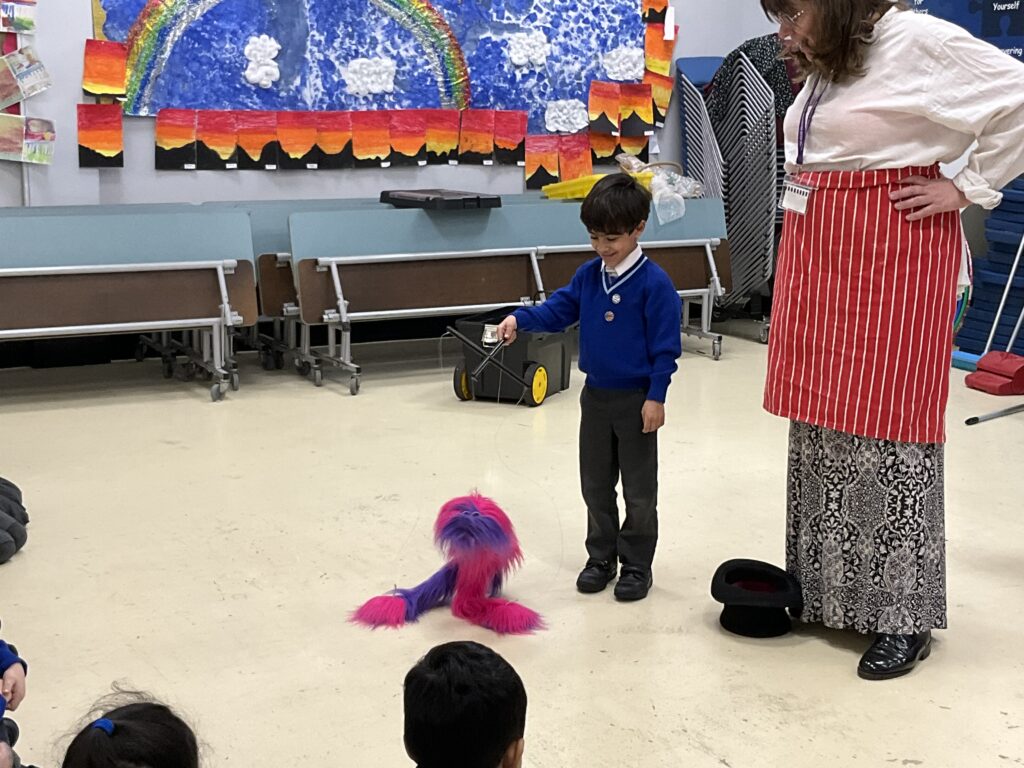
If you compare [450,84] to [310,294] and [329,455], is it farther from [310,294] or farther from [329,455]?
[329,455]

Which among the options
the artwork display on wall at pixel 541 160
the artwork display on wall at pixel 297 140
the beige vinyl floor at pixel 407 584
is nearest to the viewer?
the beige vinyl floor at pixel 407 584

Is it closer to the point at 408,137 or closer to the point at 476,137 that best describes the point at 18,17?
the point at 408,137

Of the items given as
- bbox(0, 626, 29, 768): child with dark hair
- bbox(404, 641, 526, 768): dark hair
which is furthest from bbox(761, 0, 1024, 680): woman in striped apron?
bbox(0, 626, 29, 768): child with dark hair

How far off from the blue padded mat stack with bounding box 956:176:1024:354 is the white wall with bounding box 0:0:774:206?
8.89ft

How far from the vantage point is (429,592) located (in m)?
3.26

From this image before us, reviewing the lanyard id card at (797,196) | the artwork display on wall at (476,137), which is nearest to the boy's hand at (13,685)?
the lanyard id card at (797,196)

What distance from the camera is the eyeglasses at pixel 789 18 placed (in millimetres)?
2730

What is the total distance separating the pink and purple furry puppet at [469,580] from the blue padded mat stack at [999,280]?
4458 millimetres

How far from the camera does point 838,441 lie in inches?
116

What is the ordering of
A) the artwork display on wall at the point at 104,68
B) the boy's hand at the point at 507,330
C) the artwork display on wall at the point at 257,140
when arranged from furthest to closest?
the artwork display on wall at the point at 257,140 → the artwork display on wall at the point at 104,68 → the boy's hand at the point at 507,330

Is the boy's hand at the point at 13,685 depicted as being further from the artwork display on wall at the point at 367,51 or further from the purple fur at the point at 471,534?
the artwork display on wall at the point at 367,51

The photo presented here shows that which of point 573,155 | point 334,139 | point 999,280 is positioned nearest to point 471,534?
point 334,139

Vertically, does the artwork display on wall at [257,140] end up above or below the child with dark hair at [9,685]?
above

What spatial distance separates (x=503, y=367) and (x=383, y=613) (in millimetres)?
2531
